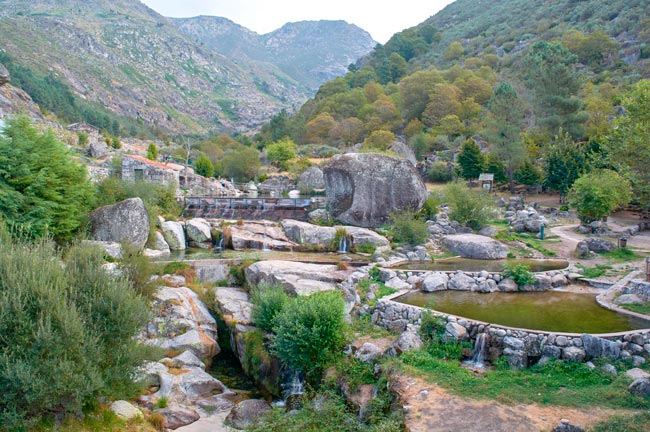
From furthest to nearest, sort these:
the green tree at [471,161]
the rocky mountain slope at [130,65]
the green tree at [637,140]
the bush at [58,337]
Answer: the rocky mountain slope at [130,65] → the green tree at [471,161] → the green tree at [637,140] → the bush at [58,337]

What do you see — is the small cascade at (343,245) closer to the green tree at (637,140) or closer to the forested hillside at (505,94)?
the forested hillside at (505,94)

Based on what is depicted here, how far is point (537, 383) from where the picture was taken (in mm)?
9508

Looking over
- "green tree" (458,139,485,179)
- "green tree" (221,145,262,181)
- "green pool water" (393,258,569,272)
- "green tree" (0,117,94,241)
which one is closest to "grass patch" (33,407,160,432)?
"green tree" (0,117,94,241)

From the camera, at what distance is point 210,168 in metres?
55.9

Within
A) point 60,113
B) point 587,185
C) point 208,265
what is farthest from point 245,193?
point 60,113

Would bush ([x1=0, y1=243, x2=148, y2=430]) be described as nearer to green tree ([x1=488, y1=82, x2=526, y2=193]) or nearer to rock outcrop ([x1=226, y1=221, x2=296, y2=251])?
rock outcrop ([x1=226, y1=221, x2=296, y2=251])

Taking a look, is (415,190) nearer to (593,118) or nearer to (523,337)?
(523,337)

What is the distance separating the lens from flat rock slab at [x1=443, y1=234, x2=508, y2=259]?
806 inches

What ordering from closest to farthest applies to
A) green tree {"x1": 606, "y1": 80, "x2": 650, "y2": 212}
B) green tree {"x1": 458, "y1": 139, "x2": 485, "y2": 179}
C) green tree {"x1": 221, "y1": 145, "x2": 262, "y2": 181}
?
green tree {"x1": 606, "y1": 80, "x2": 650, "y2": 212}, green tree {"x1": 458, "y1": 139, "x2": 485, "y2": 179}, green tree {"x1": 221, "y1": 145, "x2": 262, "y2": 181}

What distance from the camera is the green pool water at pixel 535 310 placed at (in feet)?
38.1

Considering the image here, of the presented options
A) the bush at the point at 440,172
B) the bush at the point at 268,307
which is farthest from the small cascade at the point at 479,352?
the bush at the point at 440,172

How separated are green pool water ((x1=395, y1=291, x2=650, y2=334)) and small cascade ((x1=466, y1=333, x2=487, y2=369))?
3.23 ft

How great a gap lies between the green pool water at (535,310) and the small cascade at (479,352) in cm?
98

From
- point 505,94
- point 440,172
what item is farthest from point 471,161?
point 505,94
